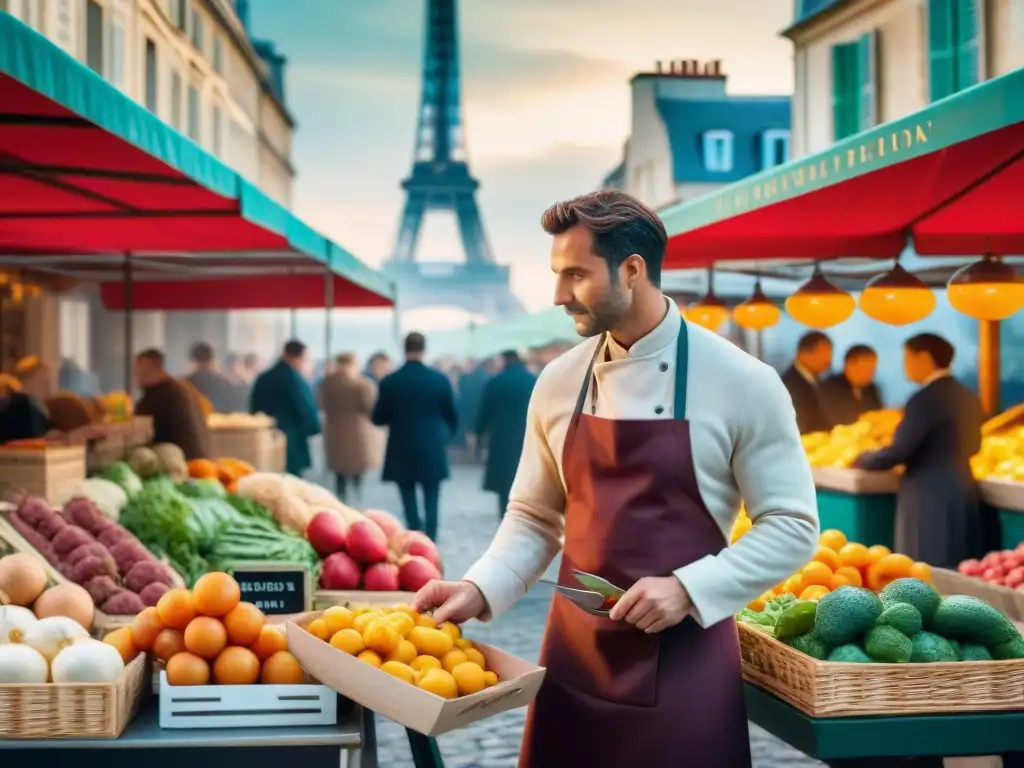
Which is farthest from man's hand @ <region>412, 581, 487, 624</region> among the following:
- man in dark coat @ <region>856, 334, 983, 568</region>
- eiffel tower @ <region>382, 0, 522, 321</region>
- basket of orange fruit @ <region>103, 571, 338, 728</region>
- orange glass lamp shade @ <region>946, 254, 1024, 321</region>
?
eiffel tower @ <region>382, 0, 522, 321</region>

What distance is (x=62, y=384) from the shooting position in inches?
737

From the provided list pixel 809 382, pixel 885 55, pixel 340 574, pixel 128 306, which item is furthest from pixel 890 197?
pixel 885 55

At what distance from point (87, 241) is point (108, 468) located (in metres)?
2.80

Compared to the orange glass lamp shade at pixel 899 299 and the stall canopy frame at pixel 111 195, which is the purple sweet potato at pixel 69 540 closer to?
the stall canopy frame at pixel 111 195

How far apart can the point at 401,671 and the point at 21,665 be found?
1.03m

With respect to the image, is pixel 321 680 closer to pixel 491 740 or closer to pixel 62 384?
pixel 491 740

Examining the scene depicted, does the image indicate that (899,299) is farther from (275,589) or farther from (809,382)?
(275,589)

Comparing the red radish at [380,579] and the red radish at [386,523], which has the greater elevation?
the red radish at [386,523]

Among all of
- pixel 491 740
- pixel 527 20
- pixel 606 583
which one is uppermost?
pixel 527 20

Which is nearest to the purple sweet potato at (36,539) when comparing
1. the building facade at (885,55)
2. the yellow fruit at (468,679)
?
the yellow fruit at (468,679)

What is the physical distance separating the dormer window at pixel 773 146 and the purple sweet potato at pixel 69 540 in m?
31.7

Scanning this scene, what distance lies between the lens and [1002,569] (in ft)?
16.9

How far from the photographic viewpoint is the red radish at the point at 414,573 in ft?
17.0

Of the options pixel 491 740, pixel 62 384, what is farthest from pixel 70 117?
pixel 62 384
